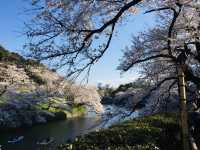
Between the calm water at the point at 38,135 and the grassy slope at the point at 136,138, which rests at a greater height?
the grassy slope at the point at 136,138

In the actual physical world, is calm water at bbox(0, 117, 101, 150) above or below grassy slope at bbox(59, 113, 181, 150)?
below

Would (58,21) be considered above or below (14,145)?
above

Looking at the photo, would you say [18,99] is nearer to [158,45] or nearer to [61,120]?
[61,120]

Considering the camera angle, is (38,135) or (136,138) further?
(38,135)

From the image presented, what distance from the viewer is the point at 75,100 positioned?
5509 cm

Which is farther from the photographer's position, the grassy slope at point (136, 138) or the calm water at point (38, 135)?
the calm water at point (38, 135)

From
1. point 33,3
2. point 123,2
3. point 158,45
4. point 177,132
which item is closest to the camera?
point 33,3

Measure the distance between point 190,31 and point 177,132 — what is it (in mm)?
3633

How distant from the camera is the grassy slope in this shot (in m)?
9.33

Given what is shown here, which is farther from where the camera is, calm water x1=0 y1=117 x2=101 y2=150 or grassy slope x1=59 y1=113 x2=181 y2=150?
calm water x1=0 y1=117 x2=101 y2=150

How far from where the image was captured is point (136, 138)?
35.3 ft

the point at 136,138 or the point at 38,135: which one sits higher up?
the point at 136,138

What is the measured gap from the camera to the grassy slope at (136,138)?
9.33 metres

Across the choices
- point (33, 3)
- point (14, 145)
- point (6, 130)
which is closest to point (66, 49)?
point (33, 3)
